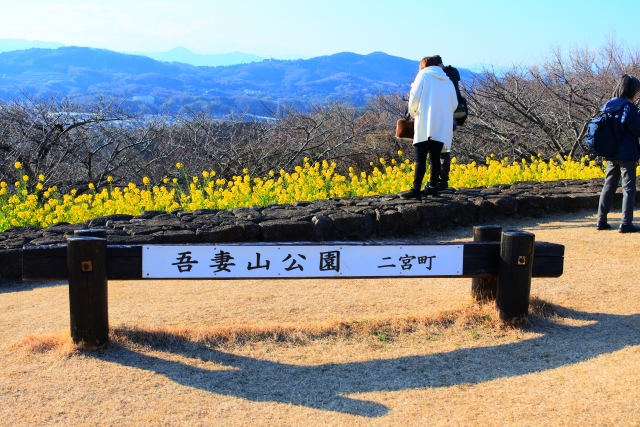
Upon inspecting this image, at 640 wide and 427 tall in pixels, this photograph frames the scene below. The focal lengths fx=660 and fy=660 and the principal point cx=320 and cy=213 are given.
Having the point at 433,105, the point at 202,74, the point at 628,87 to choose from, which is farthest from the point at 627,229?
the point at 202,74

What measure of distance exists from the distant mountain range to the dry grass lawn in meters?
58.2

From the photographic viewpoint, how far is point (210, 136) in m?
12.7

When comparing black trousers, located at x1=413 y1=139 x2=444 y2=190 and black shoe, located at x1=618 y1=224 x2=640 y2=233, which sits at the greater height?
black trousers, located at x1=413 y1=139 x2=444 y2=190

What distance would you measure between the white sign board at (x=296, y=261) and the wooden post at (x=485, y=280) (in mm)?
553

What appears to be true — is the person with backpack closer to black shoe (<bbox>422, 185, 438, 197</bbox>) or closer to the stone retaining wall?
the stone retaining wall

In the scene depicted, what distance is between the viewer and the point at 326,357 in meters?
3.90

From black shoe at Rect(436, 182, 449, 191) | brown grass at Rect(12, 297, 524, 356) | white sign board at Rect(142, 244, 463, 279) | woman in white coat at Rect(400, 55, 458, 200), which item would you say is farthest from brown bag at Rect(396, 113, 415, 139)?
white sign board at Rect(142, 244, 463, 279)

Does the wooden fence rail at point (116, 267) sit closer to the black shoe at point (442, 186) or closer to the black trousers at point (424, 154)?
the black trousers at point (424, 154)

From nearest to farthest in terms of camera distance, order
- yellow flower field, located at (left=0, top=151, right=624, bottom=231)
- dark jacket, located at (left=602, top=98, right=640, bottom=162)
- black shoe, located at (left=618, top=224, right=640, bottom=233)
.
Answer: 1. dark jacket, located at (left=602, top=98, right=640, bottom=162)
2. black shoe, located at (left=618, top=224, right=640, bottom=233)
3. yellow flower field, located at (left=0, top=151, right=624, bottom=231)

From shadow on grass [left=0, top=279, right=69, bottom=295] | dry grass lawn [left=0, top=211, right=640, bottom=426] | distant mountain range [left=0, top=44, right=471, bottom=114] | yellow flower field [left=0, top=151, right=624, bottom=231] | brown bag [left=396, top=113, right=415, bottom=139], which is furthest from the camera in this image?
distant mountain range [left=0, top=44, right=471, bottom=114]

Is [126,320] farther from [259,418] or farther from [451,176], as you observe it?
[451,176]

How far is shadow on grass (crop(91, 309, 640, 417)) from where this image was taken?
340 centimetres

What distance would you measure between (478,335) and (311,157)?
9.02m

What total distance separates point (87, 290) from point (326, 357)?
1427 mm
